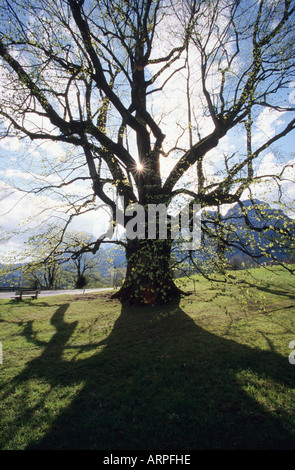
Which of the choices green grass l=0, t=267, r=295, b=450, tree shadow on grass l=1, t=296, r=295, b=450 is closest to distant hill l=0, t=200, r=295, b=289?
green grass l=0, t=267, r=295, b=450

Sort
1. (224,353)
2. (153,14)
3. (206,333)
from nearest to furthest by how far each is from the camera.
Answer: (224,353)
(206,333)
(153,14)

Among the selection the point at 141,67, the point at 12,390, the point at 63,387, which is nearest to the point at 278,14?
the point at 141,67

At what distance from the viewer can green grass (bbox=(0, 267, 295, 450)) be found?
3016 millimetres

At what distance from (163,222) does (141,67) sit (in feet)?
23.9

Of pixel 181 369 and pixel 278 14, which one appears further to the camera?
pixel 278 14

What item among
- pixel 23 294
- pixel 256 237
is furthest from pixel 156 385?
pixel 23 294

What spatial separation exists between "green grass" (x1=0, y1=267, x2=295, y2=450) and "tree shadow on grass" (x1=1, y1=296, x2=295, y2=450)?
2 centimetres

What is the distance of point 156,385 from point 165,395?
36 cm

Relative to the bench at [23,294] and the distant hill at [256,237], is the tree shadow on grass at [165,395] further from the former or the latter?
the bench at [23,294]

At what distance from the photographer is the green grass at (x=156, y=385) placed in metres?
3.02

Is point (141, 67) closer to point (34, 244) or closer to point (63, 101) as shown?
point (63, 101)

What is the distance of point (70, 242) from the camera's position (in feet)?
29.6

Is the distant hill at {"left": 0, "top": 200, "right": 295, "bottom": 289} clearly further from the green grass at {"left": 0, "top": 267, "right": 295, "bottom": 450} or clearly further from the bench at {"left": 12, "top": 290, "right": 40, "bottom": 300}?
the bench at {"left": 12, "top": 290, "right": 40, "bottom": 300}

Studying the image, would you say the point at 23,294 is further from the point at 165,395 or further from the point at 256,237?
the point at 256,237
